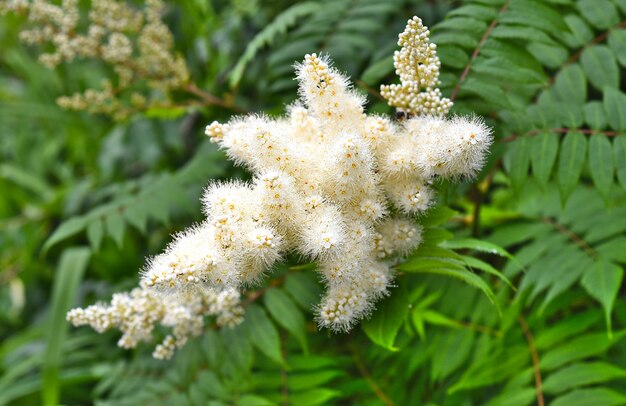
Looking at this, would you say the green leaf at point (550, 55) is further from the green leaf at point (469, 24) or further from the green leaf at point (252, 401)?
the green leaf at point (252, 401)

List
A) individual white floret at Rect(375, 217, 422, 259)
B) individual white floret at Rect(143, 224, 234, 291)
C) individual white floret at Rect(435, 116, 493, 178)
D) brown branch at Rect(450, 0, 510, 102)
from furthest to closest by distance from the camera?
1. brown branch at Rect(450, 0, 510, 102)
2. individual white floret at Rect(375, 217, 422, 259)
3. individual white floret at Rect(435, 116, 493, 178)
4. individual white floret at Rect(143, 224, 234, 291)

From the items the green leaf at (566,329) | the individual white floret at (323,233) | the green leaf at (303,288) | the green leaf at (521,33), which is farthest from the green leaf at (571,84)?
the individual white floret at (323,233)

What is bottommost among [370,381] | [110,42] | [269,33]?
[370,381]

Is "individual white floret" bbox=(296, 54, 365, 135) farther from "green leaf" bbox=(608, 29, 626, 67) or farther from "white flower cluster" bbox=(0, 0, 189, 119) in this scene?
"white flower cluster" bbox=(0, 0, 189, 119)

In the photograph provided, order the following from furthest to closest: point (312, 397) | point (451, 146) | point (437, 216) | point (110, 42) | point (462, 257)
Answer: point (110, 42) < point (312, 397) < point (437, 216) < point (462, 257) < point (451, 146)

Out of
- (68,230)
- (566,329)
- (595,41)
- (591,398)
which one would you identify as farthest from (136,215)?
(595,41)

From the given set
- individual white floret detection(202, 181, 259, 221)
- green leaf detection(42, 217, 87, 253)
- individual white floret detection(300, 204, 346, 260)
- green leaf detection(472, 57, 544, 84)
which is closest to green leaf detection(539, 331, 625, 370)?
green leaf detection(472, 57, 544, 84)

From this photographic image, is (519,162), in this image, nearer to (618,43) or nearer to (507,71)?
(507,71)
